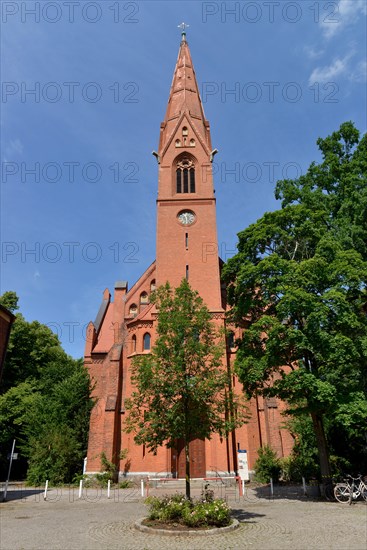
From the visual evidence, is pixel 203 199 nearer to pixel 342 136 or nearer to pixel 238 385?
pixel 342 136

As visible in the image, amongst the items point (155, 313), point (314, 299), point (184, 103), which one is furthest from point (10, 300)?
point (314, 299)

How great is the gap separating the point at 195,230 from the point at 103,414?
51.2ft

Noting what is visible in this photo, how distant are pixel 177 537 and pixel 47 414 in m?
18.2

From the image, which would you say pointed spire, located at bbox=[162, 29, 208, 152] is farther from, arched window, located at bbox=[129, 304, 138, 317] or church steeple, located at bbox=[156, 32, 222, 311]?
arched window, located at bbox=[129, 304, 138, 317]

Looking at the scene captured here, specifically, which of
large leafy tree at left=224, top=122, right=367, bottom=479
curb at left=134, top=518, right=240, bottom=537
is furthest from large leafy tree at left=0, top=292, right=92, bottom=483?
curb at left=134, top=518, right=240, bottom=537

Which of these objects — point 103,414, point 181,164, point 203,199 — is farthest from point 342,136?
point 103,414

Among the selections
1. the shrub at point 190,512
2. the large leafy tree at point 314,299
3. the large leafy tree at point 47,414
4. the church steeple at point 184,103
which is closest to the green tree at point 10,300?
the large leafy tree at point 47,414

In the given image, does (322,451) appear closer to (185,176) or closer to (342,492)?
(342,492)

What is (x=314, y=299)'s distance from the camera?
15781 millimetres

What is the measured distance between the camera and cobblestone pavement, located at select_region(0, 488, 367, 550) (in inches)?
340

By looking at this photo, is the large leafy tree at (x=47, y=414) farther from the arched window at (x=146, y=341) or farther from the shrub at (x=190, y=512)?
the shrub at (x=190, y=512)

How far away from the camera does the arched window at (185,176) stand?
104 feet

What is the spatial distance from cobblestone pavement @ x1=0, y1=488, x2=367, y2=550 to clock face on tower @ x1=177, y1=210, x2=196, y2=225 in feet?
64.9

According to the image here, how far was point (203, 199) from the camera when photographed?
30781 mm
